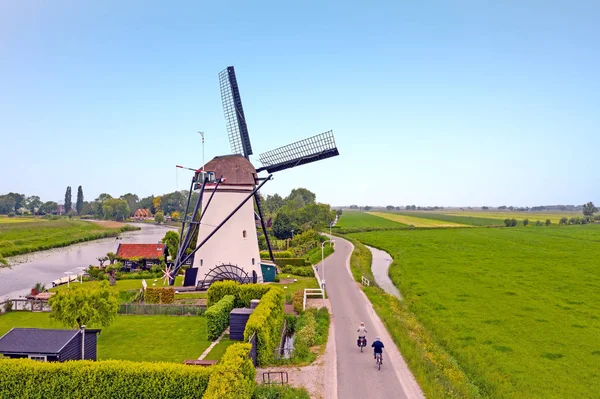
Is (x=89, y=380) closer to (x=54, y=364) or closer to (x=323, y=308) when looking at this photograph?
(x=54, y=364)

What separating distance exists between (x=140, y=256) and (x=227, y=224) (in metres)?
14.6

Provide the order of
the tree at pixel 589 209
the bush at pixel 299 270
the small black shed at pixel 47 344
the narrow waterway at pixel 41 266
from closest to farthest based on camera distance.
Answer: the small black shed at pixel 47 344 → the narrow waterway at pixel 41 266 → the bush at pixel 299 270 → the tree at pixel 589 209

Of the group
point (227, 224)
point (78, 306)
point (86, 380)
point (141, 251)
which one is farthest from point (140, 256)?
point (86, 380)

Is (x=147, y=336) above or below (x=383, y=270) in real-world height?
above

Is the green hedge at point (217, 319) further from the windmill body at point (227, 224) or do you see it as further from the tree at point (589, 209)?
the tree at point (589, 209)

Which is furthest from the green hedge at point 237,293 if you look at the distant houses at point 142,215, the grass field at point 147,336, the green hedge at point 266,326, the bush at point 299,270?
the distant houses at point 142,215

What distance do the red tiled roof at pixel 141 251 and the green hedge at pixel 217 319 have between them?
21.6m

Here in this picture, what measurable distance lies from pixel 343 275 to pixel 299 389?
2549 cm

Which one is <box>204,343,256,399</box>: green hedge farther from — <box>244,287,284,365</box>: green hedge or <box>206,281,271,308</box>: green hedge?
<box>206,281,271,308</box>: green hedge

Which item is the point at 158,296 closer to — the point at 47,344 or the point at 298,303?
the point at 298,303

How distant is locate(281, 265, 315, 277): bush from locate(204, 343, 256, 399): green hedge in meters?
26.2

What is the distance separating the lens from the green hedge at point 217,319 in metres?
20.6

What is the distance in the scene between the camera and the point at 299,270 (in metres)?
41.1

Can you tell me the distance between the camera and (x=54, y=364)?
13.3m
